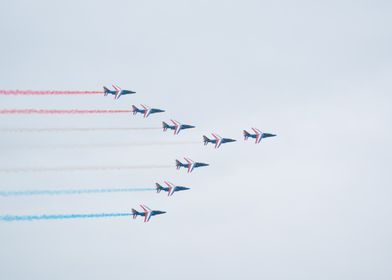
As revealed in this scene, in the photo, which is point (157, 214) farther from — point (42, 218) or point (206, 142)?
point (42, 218)

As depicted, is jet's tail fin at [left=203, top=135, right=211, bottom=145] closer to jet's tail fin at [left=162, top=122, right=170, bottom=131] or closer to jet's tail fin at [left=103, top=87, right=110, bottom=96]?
jet's tail fin at [left=162, top=122, right=170, bottom=131]

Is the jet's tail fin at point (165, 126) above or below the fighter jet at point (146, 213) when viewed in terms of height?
above

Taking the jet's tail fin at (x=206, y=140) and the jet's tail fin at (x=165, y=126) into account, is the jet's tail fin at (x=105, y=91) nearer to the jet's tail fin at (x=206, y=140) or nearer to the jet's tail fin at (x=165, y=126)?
the jet's tail fin at (x=165, y=126)

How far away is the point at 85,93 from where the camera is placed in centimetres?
11475

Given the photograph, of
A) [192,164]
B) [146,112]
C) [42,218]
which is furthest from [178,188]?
[42,218]

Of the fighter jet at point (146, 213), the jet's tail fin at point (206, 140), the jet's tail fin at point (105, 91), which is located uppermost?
the jet's tail fin at point (105, 91)

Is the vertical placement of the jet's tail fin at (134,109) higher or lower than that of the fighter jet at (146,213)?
higher

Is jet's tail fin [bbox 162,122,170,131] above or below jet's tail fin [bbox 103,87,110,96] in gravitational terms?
Result: below

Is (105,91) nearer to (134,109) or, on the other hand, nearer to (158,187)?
(134,109)

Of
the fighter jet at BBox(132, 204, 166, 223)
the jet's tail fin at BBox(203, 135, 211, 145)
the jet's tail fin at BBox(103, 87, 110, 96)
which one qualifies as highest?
the jet's tail fin at BBox(103, 87, 110, 96)

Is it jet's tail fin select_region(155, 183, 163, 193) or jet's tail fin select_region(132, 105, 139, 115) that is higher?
jet's tail fin select_region(132, 105, 139, 115)

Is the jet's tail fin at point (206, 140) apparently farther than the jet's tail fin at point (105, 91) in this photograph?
Yes

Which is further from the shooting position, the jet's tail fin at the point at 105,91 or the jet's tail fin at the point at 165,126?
the jet's tail fin at the point at 105,91

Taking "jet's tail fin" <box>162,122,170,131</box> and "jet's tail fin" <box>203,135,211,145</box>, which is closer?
"jet's tail fin" <box>162,122,170,131</box>
